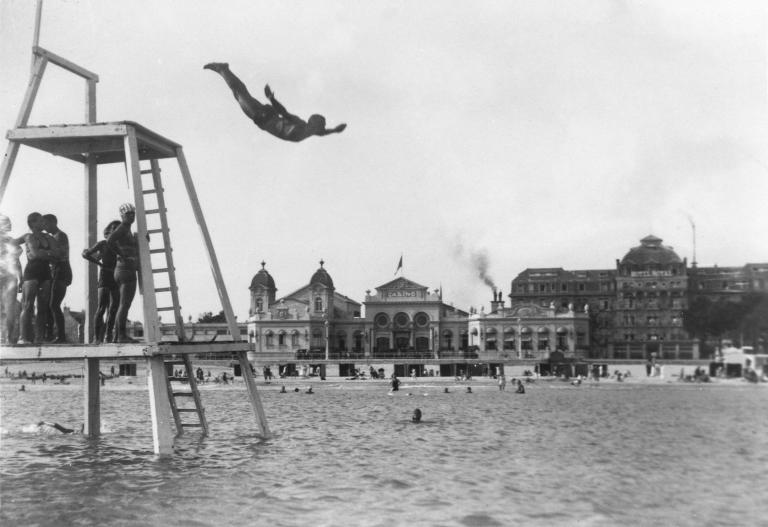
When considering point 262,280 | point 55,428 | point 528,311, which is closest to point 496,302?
point 528,311

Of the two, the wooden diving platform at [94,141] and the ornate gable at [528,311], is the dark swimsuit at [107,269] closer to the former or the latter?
the wooden diving platform at [94,141]

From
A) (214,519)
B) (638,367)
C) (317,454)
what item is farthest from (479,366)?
(214,519)

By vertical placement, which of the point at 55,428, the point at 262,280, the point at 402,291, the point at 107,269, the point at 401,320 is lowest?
the point at 55,428

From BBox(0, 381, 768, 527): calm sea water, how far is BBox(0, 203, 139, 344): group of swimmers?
2.41 metres

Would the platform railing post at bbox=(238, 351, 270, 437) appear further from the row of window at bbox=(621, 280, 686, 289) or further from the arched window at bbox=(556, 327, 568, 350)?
the row of window at bbox=(621, 280, 686, 289)

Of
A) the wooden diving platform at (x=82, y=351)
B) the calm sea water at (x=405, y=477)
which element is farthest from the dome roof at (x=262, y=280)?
the wooden diving platform at (x=82, y=351)

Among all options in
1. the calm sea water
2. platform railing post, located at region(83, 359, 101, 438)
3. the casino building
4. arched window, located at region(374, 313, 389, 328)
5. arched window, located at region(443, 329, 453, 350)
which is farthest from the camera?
arched window, located at region(443, 329, 453, 350)

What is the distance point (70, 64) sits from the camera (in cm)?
1370

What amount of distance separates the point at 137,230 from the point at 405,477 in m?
6.18

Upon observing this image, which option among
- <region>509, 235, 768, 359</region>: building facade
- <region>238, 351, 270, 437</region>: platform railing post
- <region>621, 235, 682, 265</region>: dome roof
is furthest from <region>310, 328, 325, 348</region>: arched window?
<region>238, 351, 270, 437</region>: platform railing post

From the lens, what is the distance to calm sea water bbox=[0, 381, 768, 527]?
31.7 feet

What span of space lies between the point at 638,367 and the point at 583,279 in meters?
29.4

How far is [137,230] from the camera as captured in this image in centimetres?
1266

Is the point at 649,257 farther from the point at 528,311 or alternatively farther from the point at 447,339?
the point at 447,339
